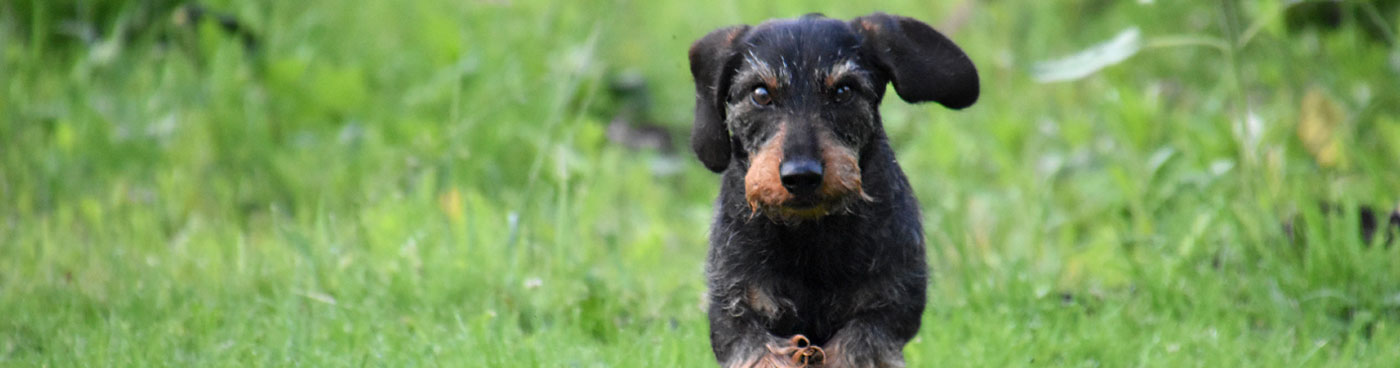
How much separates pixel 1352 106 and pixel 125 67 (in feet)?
22.8

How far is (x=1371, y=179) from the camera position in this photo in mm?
6676

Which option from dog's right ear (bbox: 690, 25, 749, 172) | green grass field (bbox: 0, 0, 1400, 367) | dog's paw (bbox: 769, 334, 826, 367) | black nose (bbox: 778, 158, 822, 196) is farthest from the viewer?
green grass field (bbox: 0, 0, 1400, 367)

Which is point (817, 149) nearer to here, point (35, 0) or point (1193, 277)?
point (1193, 277)

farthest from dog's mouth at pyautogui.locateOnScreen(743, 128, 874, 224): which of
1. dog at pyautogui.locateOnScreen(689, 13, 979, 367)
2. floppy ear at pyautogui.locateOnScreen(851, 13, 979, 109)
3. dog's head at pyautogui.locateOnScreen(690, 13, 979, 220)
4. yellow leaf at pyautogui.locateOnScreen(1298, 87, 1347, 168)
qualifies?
yellow leaf at pyautogui.locateOnScreen(1298, 87, 1347, 168)

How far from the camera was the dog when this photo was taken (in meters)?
3.73

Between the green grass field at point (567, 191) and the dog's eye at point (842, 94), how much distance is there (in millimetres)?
1301

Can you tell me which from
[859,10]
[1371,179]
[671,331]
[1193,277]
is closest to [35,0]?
[671,331]

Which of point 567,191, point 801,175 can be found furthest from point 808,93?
point 567,191

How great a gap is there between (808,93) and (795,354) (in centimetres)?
74

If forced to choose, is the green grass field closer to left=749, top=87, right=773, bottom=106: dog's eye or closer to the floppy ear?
left=749, top=87, right=773, bottom=106: dog's eye

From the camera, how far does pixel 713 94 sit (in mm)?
4008

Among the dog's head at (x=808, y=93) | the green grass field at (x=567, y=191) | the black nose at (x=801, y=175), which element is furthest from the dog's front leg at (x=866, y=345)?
the green grass field at (x=567, y=191)

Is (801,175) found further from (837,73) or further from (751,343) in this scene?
(751,343)

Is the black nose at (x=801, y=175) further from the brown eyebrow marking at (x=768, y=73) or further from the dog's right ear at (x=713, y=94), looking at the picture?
the dog's right ear at (x=713, y=94)
